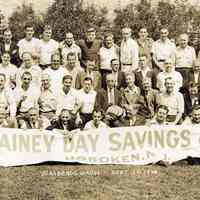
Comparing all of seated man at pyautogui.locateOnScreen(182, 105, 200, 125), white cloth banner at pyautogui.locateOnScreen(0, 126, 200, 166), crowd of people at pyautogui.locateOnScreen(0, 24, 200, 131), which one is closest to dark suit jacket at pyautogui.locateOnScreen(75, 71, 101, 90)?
crowd of people at pyautogui.locateOnScreen(0, 24, 200, 131)

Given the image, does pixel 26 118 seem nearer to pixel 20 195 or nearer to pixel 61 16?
pixel 20 195

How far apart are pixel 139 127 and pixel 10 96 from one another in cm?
225

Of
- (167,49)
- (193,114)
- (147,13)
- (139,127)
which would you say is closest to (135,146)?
(139,127)

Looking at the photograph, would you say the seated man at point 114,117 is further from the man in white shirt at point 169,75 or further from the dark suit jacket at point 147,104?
the man in white shirt at point 169,75

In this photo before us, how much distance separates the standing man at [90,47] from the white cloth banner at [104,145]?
83.9 inches

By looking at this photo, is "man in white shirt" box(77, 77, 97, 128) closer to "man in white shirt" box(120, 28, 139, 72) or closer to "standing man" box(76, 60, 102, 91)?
"standing man" box(76, 60, 102, 91)

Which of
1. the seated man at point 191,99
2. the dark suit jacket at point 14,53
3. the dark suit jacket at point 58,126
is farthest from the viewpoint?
the dark suit jacket at point 14,53

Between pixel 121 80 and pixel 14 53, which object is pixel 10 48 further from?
pixel 121 80

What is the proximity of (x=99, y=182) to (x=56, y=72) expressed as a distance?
8.98ft

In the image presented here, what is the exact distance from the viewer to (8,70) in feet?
39.3

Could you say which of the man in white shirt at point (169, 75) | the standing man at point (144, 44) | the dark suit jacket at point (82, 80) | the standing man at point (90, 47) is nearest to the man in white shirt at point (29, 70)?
the dark suit jacket at point (82, 80)

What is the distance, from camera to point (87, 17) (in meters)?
14.4

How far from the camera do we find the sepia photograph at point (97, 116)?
9.68 m

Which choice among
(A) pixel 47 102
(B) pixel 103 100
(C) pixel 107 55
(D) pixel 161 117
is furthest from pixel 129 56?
(D) pixel 161 117
